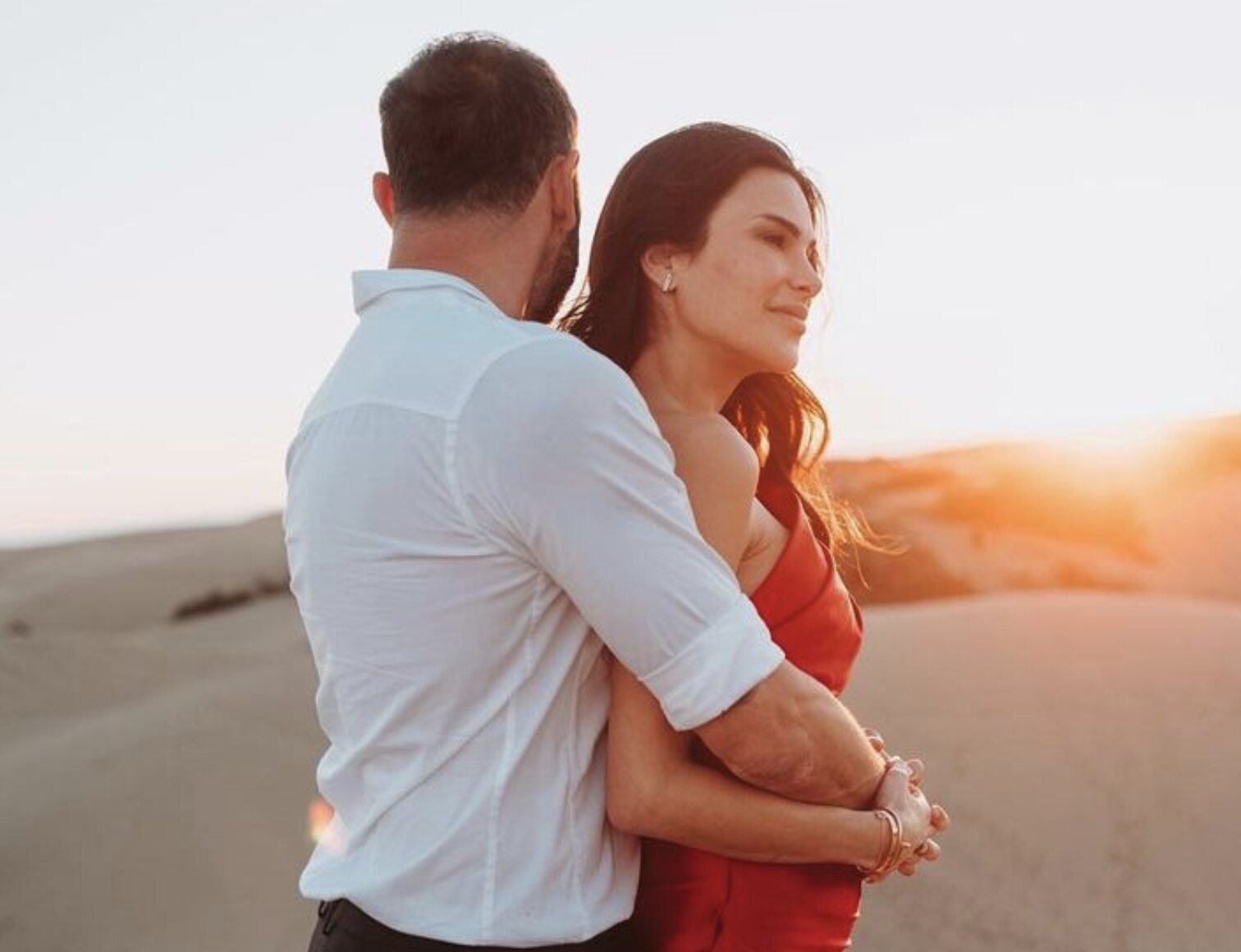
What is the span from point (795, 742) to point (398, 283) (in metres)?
0.86

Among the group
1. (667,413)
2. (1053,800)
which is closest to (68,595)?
(1053,800)

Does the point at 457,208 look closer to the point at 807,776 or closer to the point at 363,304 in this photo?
the point at 363,304

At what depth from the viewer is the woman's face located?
2.59 metres

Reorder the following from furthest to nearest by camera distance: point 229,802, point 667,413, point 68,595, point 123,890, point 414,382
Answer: point 68,595 → point 229,802 → point 123,890 → point 667,413 → point 414,382

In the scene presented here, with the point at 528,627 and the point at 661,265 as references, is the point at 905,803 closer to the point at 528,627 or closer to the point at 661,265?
the point at 528,627

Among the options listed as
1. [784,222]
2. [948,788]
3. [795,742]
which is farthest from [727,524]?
[948,788]

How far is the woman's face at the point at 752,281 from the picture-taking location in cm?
259

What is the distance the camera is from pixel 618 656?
6.49 ft

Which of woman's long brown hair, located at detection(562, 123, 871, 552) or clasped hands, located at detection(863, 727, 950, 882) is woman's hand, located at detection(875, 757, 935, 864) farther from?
woman's long brown hair, located at detection(562, 123, 871, 552)

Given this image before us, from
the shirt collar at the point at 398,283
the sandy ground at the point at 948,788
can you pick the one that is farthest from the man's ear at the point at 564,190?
the sandy ground at the point at 948,788

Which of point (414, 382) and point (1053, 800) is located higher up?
point (414, 382)

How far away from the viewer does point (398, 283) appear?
2.12 metres

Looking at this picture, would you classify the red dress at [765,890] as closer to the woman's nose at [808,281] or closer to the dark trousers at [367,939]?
the dark trousers at [367,939]

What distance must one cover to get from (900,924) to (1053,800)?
1464 millimetres
